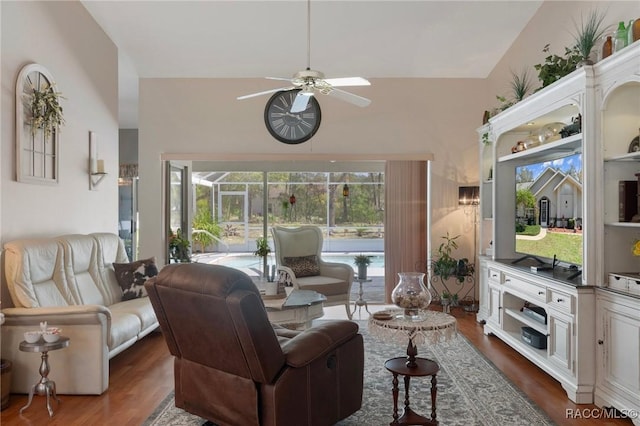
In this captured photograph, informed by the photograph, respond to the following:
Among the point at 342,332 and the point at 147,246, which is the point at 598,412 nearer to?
the point at 342,332

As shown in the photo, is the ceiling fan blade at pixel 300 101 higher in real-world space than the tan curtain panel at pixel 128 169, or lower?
higher

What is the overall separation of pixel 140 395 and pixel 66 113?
2.84 m

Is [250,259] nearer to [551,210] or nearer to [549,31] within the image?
[551,210]

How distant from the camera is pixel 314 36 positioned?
17.5ft

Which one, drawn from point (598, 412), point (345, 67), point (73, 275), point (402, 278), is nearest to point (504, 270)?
point (598, 412)

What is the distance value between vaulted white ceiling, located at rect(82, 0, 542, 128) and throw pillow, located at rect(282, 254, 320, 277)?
2352 millimetres

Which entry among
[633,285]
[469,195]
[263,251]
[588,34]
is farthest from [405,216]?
[633,285]

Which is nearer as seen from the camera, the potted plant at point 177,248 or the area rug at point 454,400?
the area rug at point 454,400

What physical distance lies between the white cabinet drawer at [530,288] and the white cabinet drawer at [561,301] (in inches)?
3.9

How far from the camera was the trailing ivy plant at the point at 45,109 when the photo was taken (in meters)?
3.89

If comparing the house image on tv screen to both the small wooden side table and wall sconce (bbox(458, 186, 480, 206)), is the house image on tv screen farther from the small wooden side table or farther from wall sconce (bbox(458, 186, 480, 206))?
the small wooden side table

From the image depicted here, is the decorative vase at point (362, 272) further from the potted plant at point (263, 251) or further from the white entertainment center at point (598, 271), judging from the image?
the white entertainment center at point (598, 271)

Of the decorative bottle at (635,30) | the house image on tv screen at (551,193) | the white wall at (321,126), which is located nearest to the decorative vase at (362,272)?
the white wall at (321,126)

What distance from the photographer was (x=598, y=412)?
3.01m
